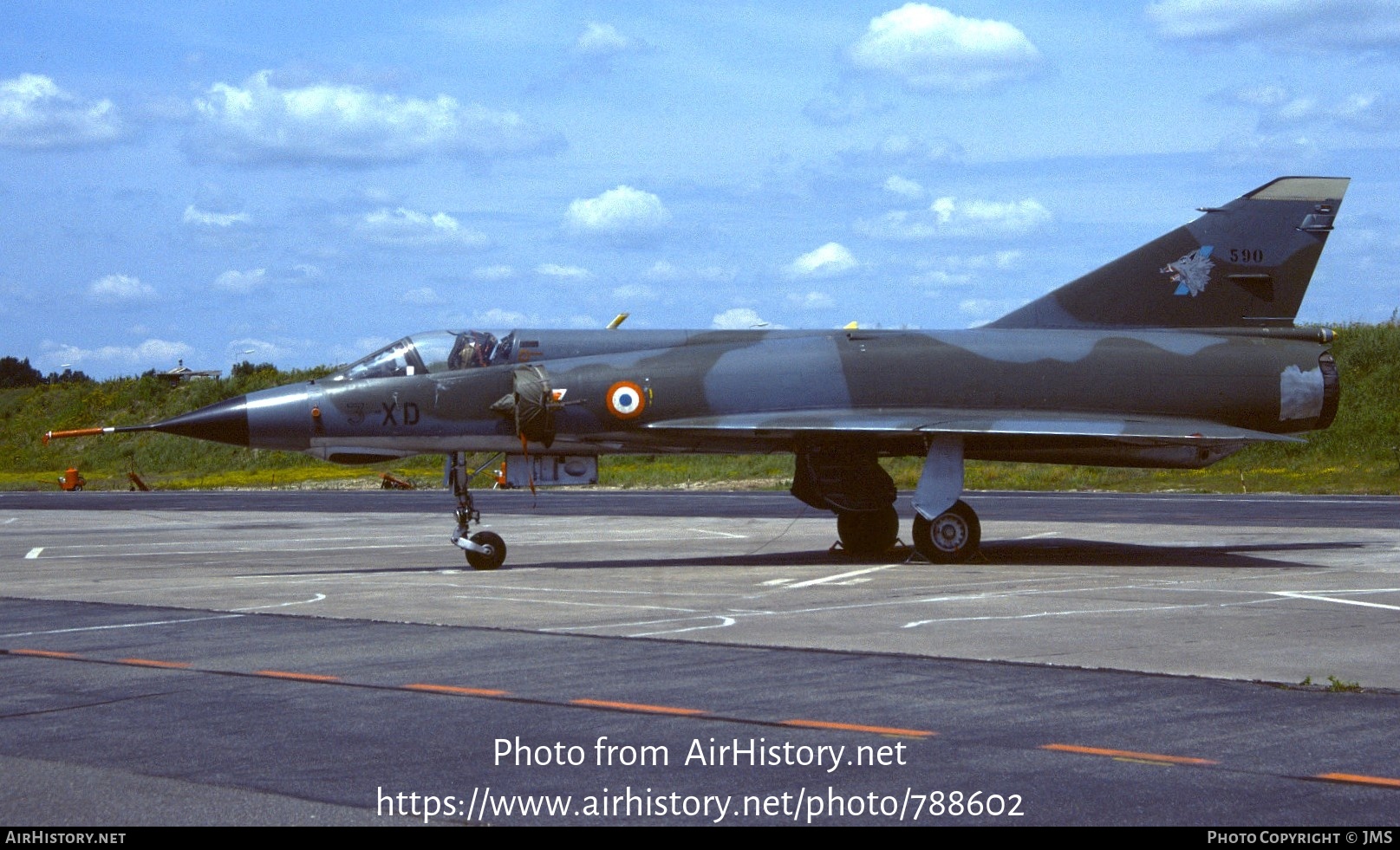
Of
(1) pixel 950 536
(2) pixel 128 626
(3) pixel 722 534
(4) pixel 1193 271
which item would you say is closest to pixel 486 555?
(1) pixel 950 536

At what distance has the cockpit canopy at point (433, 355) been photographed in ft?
68.0

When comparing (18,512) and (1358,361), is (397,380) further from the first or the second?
(1358,361)

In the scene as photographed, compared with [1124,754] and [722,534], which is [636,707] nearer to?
[1124,754]

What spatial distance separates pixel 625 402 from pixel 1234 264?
9092 millimetres

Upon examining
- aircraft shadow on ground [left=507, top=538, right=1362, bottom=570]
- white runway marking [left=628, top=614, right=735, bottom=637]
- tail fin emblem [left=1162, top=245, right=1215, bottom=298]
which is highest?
tail fin emblem [left=1162, top=245, right=1215, bottom=298]

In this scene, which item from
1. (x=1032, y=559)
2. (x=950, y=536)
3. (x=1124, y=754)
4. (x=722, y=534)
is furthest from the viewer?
(x=722, y=534)

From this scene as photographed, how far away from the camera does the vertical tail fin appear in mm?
22562

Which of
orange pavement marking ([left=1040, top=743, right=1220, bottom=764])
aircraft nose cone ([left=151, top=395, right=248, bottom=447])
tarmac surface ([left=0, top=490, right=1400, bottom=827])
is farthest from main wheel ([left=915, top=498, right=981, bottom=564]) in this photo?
orange pavement marking ([left=1040, top=743, right=1220, bottom=764])

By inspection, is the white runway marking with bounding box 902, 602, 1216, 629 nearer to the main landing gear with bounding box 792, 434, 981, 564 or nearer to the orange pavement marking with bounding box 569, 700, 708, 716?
the orange pavement marking with bounding box 569, 700, 708, 716

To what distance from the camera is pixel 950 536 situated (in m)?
21.1

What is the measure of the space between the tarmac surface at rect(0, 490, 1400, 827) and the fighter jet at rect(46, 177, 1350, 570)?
1.43m

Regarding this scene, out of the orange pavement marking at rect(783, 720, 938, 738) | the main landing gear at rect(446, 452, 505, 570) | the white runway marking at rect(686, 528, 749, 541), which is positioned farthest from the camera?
the white runway marking at rect(686, 528, 749, 541)

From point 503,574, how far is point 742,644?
311 inches

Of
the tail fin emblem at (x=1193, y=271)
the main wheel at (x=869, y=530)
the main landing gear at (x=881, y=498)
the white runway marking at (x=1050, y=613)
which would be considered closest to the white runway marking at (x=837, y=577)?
the main landing gear at (x=881, y=498)
